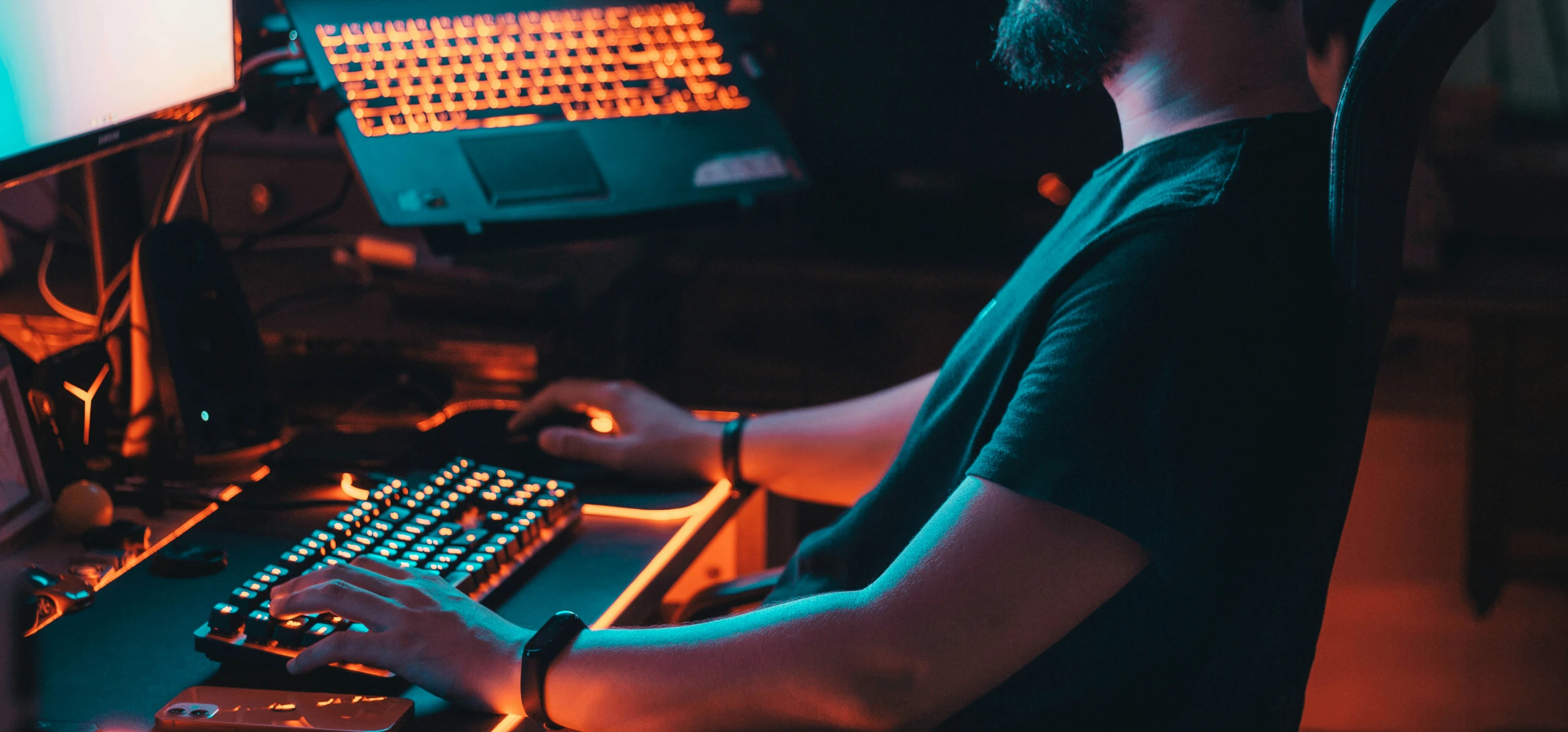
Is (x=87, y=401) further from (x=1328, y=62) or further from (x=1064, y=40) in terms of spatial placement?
(x=1328, y=62)

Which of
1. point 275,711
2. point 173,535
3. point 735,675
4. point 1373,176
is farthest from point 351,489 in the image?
point 1373,176

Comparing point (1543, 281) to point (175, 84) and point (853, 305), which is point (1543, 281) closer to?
point (853, 305)

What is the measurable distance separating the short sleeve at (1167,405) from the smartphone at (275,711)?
364mm

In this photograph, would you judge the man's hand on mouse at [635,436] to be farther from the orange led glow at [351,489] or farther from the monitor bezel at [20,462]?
the monitor bezel at [20,462]

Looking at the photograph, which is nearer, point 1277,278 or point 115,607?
point 1277,278


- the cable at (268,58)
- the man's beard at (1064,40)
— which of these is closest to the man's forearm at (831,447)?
the man's beard at (1064,40)

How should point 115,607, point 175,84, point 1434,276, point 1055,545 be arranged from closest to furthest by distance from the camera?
point 1055,545 < point 115,607 < point 175,84 < point 1434,276

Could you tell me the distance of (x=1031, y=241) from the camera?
6.00 feet

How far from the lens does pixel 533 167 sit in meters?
1.27

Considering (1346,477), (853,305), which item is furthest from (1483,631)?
(1346,477)

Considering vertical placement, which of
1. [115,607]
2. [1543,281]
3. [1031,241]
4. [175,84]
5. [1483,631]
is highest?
[175,84]

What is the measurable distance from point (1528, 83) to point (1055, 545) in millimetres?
2109

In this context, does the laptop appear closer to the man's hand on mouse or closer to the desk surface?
the man's hand on mouse

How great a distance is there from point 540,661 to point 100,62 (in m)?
0.61
